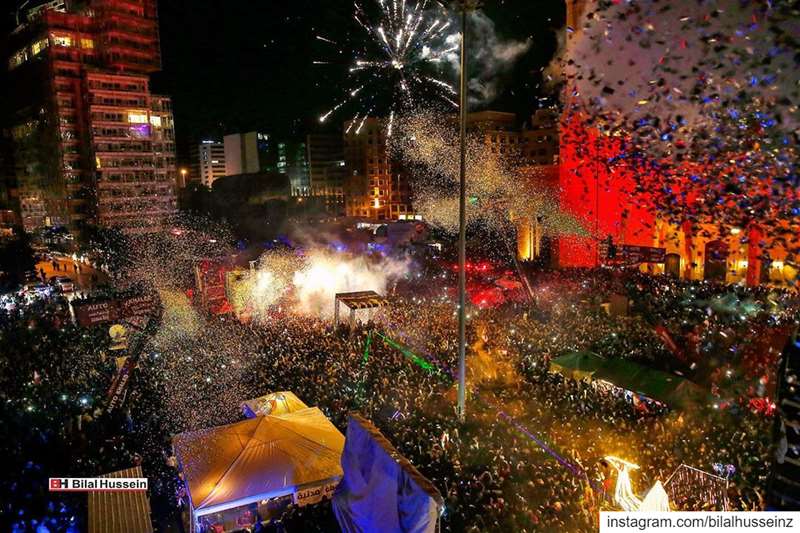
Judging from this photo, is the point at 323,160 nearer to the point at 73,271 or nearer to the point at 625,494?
the point at 73,271

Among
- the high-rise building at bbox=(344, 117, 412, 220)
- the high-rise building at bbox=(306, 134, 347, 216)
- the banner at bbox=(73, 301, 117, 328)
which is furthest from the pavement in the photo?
the high-rise building at bbox=(306, 134, 347, 216)

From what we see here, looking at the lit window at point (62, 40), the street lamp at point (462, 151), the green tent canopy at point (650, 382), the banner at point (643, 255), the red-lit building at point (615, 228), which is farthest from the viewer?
the lit window at point (62, 40)

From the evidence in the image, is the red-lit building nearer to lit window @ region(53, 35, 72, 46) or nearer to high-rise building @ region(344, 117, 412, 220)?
lit window @ region(53, 35, 72, 46)

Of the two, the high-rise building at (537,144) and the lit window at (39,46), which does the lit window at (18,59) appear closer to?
the lit window at (39,46)

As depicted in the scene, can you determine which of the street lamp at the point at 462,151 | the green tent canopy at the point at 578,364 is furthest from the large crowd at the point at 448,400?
the street lamp at the point at 462,151

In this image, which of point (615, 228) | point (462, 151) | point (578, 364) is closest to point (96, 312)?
point (462, 151)
